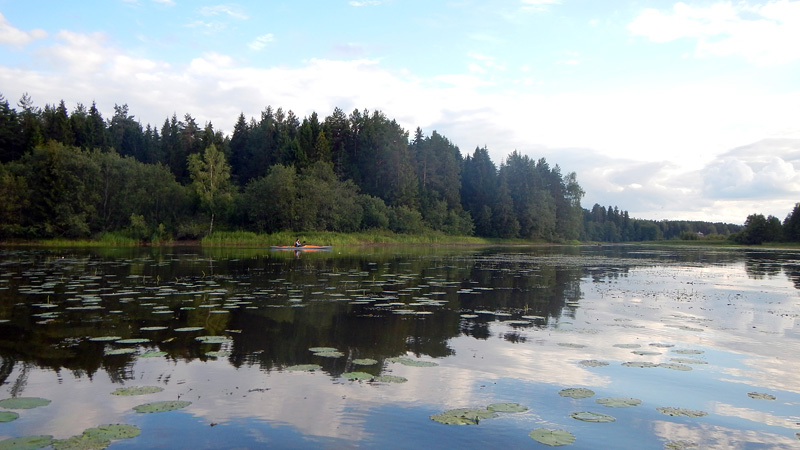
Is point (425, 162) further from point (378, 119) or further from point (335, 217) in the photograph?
point (335, 217)

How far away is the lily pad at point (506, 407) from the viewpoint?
6.95 m

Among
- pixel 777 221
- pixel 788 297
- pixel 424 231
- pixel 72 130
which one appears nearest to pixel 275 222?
pixel 424 231

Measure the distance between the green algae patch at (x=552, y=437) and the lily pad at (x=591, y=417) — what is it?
61cm

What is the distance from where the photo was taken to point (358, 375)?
8.45 m

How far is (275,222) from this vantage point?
7231 centimetres

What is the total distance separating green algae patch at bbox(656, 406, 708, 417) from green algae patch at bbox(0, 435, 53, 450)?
7483mm

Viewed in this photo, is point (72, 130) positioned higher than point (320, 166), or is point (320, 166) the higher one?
point (72, 130)

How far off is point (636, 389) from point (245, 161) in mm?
105622

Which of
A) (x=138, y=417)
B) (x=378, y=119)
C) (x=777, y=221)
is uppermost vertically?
(x=378, y=119)

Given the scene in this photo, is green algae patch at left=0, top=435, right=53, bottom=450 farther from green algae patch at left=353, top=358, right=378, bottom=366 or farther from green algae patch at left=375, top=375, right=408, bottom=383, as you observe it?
green algae patch at left=353, top=358, right=378, bottom=366

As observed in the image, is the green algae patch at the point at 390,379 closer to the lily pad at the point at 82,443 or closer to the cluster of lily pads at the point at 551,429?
the cluster of lily pads at the point at 551,429

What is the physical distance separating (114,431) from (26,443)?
32.9 inches

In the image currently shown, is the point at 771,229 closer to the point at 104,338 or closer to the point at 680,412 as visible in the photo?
the point at 680,412

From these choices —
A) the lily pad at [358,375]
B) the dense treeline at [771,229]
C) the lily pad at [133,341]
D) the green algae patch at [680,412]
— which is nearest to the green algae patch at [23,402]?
the lily pad at [133,341]
